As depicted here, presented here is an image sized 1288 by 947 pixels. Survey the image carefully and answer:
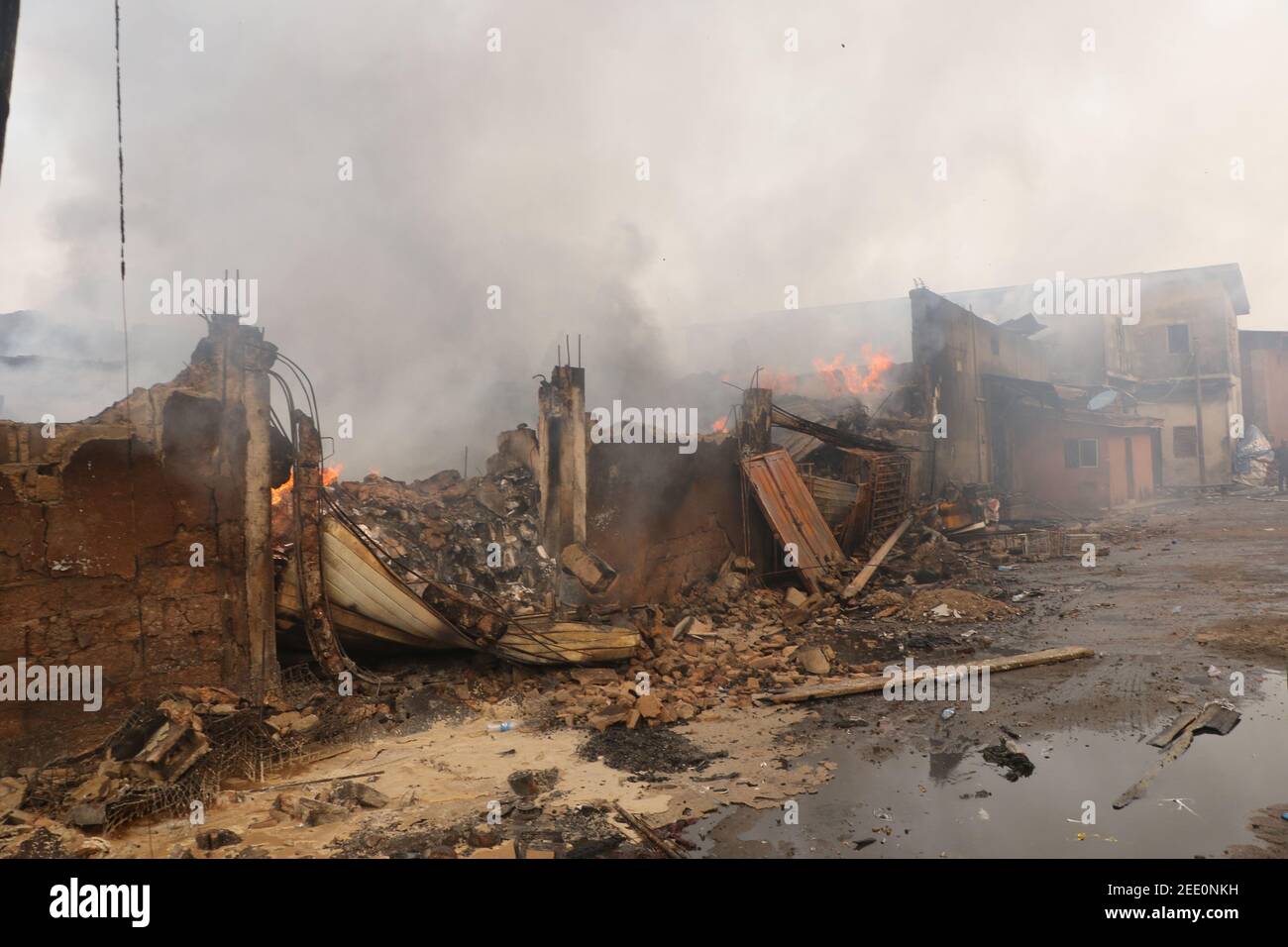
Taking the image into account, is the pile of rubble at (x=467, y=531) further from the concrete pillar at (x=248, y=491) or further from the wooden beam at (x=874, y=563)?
the wooden beam at (x=874, y=563)

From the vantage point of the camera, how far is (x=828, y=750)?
6.25 m

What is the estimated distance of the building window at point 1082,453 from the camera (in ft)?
85.9

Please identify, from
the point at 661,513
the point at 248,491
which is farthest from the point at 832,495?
the point at 248,491

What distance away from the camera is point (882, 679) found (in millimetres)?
7840

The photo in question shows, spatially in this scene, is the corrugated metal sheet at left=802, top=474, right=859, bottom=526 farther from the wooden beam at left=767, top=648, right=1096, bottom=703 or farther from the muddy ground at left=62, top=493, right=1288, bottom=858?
the wooden beam at left=767, top=648, right=1096, bottom=703

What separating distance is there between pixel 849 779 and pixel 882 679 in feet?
7.75

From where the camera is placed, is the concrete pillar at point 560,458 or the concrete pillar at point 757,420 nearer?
the concrete pillar at point 560,458

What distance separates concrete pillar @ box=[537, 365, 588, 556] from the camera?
31.8 ft
